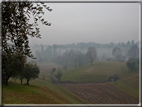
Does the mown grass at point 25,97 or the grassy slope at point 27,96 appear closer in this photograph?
the mown grass at point 25,97

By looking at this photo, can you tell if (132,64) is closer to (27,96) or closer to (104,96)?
(104,96)

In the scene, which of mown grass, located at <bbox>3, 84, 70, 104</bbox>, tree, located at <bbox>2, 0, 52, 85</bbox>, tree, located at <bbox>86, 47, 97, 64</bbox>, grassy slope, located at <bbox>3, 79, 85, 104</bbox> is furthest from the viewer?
tree, located at <bbox>86, 47, 97, 64</bbox>

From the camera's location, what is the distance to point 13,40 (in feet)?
9.70

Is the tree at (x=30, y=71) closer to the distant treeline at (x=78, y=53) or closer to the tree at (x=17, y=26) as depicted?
the tree at (x=17, y=26)

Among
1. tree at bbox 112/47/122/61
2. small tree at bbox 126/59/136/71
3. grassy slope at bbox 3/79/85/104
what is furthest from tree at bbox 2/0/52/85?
tree at bbox 112/47/122/61

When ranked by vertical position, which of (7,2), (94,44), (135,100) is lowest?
(135,100)

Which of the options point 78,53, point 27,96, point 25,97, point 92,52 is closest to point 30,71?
point 27,96

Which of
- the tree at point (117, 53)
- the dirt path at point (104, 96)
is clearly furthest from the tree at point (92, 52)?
the dirt path at point (104, 96)

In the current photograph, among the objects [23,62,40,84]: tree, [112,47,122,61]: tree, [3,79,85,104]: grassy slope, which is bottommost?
[3,79,85,104]: grassy slope

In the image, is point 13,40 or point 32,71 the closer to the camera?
point 13,40

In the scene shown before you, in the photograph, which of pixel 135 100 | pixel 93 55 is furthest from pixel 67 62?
pixel 135 100

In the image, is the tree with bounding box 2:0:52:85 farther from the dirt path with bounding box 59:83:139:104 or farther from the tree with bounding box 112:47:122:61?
the tree with bounding box 112:47:122:61

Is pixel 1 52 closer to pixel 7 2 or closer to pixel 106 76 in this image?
pixel 7 2

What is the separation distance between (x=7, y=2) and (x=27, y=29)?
95 centimetres
